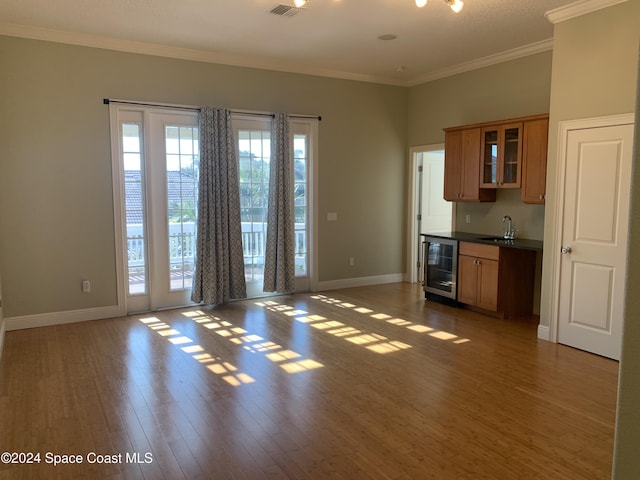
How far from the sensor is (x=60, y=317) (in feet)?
17.2

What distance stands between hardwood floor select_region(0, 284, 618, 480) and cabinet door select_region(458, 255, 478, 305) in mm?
572

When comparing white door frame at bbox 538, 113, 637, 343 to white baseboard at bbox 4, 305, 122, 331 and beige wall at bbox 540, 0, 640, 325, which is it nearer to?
beige wall at bbox 540, 0, 640, 325

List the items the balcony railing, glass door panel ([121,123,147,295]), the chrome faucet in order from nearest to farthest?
glass door panel ([121,123,147,295])
the balcony railing
the chrome faucet

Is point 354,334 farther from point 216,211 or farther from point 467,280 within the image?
point 216,211

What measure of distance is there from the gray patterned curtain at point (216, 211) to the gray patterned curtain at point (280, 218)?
1.58ft

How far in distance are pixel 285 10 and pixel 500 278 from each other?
12.0 ft

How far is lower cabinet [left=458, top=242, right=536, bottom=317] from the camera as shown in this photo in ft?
17.7

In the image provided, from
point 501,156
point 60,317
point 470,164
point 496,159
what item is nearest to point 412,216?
point 470,164

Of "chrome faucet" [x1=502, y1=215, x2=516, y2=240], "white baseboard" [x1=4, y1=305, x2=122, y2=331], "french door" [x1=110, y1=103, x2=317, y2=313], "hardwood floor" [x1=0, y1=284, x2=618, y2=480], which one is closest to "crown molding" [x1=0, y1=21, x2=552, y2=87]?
"french door" [x1=110, y1=103, x2=317, y2=313]

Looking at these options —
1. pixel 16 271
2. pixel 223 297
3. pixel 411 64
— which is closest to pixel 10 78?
pixel 16 271

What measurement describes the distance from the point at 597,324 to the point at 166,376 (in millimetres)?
3794

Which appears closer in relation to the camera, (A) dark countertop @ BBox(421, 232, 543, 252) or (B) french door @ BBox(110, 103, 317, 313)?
(A) dark countertop @ BBox(421, 232, 543, 252)

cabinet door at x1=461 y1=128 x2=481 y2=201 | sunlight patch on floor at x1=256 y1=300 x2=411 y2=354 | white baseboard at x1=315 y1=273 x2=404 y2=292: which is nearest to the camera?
sunlight patch on floor at x1=256 y1=300 x2=411 y2=354

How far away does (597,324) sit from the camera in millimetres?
4262
